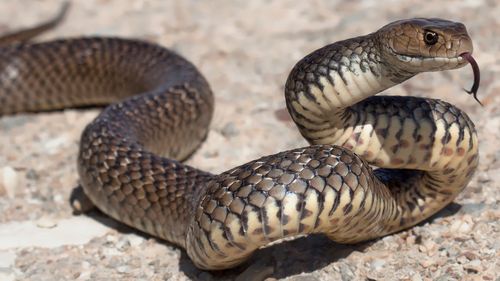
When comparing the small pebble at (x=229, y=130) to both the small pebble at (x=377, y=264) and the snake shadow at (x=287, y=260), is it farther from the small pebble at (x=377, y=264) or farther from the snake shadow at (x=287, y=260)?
the small pebble at (x=377, y=264)

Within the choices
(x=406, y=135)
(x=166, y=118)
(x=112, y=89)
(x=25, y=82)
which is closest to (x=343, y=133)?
(x=406, y=135)

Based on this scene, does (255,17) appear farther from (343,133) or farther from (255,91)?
(343,133)

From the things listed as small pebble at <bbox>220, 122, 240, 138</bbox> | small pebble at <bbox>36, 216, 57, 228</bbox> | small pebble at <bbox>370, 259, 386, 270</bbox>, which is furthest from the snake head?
small pebble at <bbox>220, 122, 240, 138</bbox>

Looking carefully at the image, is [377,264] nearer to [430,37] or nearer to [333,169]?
[333,169]

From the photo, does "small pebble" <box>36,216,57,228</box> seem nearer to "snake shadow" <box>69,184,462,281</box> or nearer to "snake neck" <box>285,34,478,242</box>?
"snake shadow" <box>69,184,462,281</box>

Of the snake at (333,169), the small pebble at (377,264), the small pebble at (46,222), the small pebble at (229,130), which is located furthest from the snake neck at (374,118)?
the small pebble at (229,130)

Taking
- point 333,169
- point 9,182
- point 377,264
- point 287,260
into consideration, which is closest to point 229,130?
point 9,182

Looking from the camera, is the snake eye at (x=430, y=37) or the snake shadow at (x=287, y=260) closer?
the snake eye at (x=430, y=37)

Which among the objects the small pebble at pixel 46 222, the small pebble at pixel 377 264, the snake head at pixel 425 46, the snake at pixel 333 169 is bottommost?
the small pebble at pixel 377 264

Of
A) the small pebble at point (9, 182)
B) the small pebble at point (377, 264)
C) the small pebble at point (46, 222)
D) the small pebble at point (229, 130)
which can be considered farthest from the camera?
the small pebble at point (229, 130)
